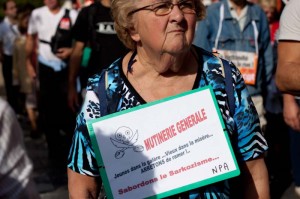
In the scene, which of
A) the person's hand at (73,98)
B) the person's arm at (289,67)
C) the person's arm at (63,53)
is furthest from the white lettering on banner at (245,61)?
the person's arm at (63,53)

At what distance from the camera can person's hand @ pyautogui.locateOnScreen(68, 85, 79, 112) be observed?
23.4ft

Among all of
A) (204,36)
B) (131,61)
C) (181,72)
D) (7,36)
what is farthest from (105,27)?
(7,36)

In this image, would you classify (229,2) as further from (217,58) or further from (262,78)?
(217,58)

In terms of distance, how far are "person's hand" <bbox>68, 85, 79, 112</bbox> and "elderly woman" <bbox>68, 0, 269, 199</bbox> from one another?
4.36m

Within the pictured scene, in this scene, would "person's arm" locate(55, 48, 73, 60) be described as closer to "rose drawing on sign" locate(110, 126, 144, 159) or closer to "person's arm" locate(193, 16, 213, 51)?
"person's arm" locate(193, 16, 213, 51)

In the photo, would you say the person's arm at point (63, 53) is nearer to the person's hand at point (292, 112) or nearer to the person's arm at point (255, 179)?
the person's hand at point (292, 112)

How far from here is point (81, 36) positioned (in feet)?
21.0

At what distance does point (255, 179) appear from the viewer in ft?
9.04

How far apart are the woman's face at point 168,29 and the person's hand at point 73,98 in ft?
14.6

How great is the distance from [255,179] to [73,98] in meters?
4.59

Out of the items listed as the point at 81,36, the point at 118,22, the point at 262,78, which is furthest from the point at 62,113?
the point at 118,22

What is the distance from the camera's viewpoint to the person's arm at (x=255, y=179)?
275cm

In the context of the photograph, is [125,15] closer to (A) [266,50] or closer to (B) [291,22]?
(B) [291,22]

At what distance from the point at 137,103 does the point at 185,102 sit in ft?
0.57
